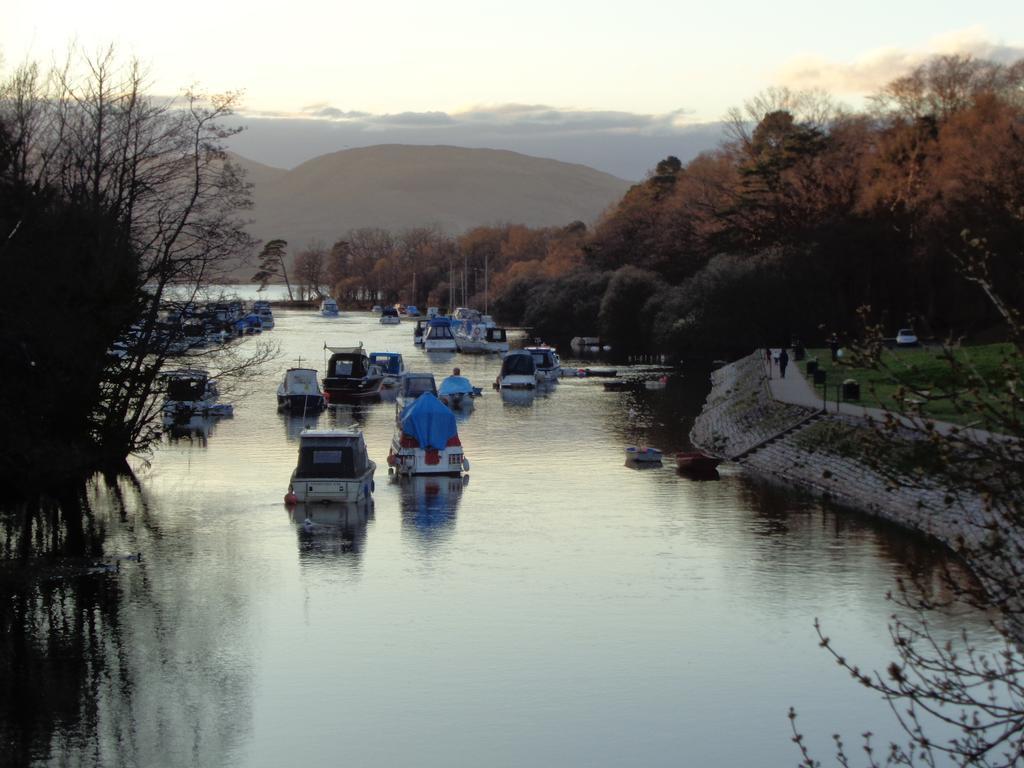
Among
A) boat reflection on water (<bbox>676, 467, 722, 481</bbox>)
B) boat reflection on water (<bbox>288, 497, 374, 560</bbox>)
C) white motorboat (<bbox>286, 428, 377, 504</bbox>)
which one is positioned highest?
white motorboat (<bbox>286, 428, 377, 504</bbox>)

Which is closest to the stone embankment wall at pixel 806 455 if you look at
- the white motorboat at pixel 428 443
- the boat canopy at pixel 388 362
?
the white motorboat at pixel 428 443

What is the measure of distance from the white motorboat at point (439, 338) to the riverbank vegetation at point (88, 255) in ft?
228

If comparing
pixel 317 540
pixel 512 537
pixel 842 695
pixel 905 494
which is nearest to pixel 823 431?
pixel 905 494

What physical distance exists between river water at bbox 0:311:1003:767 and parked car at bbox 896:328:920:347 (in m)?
50.1

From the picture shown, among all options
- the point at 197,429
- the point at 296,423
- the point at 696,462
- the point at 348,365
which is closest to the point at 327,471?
the point at 696,462

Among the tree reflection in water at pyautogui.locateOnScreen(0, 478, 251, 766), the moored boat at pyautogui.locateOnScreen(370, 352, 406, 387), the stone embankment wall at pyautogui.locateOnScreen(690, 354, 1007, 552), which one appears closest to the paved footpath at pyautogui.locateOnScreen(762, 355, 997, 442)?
the stone embankment wall at pyautogui.locateOnScreen(690, 354, 1007, 552)

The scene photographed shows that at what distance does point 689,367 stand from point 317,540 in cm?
6536

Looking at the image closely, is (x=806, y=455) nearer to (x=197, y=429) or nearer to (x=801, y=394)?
(x=801, y=394)

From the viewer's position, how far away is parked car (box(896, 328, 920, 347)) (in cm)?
9631

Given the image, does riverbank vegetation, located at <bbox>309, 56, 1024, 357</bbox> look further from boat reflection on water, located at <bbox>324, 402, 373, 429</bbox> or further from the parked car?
boat reflection on water, located at <bbox>324, 402, 373, 429</bbox>

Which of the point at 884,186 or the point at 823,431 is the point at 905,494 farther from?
the point at 884,186

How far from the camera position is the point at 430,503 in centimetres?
4491

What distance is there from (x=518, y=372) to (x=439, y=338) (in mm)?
40404

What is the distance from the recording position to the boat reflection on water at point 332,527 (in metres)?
37.7
